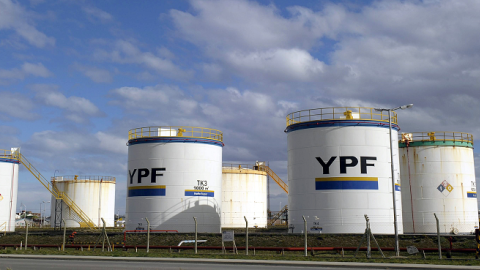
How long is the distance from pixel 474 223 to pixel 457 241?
11.6 metres

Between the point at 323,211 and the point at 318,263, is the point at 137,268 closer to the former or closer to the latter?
the point at 318,263

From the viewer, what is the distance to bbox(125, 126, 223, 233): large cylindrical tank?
131 ft

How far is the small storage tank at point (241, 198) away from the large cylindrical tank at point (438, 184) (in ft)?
67.1

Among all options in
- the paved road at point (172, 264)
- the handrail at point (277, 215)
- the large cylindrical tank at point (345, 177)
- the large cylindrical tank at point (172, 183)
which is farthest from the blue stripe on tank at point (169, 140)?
the handrail at point (277, 215)

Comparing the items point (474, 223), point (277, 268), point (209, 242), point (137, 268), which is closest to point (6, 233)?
point (209, 242)

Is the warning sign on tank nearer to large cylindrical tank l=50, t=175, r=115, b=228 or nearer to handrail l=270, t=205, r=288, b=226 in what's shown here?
handrail l=270, t=205, r=288, b=226

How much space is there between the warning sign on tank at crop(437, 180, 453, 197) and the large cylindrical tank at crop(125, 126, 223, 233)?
1894cm

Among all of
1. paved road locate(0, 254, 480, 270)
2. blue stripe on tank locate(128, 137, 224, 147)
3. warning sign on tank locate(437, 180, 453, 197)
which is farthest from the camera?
warning sign on tank locate(437, 180, 453, 197)

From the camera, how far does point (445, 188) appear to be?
41.5 meters

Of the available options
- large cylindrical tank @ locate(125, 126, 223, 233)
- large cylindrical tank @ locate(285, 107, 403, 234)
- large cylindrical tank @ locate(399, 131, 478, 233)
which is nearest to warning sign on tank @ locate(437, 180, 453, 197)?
large cylindrical tank @ locate(399, 131, 478, 233)

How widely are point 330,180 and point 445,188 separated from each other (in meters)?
13.0

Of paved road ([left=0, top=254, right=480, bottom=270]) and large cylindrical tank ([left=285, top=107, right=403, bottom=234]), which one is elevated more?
large cylindrical tank ([left=285, top=107, right=403, bottom=234])

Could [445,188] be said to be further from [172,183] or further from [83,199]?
[83,199]

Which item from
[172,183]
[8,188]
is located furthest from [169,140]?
[8,188]
